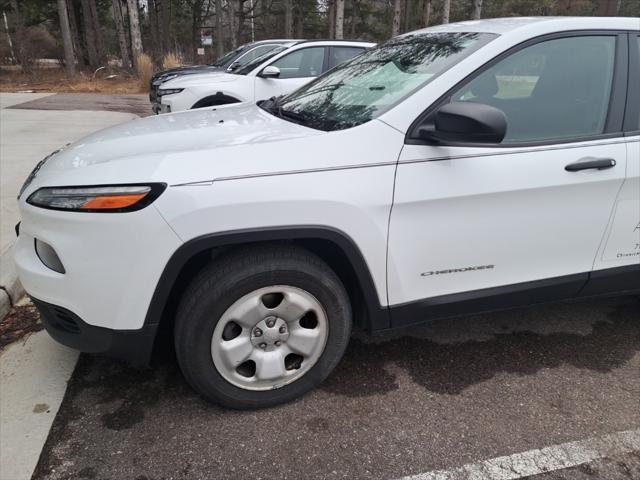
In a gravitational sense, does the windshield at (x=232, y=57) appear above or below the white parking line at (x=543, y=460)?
above

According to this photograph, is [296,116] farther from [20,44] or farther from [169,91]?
[20,44]

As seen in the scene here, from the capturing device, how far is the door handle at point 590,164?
2475mm

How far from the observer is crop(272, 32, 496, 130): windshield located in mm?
2455

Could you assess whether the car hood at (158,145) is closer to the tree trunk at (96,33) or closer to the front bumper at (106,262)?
the front bumper at (106,262)

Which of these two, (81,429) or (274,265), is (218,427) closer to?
(81,429)

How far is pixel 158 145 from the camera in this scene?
2381 mm

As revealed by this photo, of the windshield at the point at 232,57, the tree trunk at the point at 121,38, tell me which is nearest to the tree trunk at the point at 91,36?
the tree trunk at the point at 121,38

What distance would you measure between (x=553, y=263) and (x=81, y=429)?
2416 millimetres

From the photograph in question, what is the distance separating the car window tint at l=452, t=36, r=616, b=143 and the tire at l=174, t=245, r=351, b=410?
122cm

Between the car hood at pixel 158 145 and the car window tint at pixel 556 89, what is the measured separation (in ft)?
3.36

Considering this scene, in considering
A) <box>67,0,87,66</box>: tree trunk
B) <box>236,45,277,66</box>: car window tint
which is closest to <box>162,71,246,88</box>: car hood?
<box>236,45,277,66</box>: car window tint

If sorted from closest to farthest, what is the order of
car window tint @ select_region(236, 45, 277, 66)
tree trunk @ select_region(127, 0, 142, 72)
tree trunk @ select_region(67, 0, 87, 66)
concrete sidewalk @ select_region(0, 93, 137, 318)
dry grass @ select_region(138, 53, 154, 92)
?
concrete sidewalk @ select_region(0, 93, 137, 318)
car window tint @ select_region(236, 45, 277, 66)
dry grass @ select_region(138, 53, 154, 92)
tree trunk @ select_region(127, 0, 142, 72)
tree trunk @ select_region(67, 0, 87, 66)

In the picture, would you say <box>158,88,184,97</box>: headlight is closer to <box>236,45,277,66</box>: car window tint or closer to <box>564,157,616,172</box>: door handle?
<box>236,45,277,66</box>: car window tint

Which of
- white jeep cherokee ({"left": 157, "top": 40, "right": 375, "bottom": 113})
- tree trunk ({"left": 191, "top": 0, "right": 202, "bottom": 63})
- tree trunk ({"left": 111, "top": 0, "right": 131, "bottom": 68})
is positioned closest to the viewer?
white jeep cherokee ({"left": 157, "top": 40, "right": 375, "bottom": 113})
